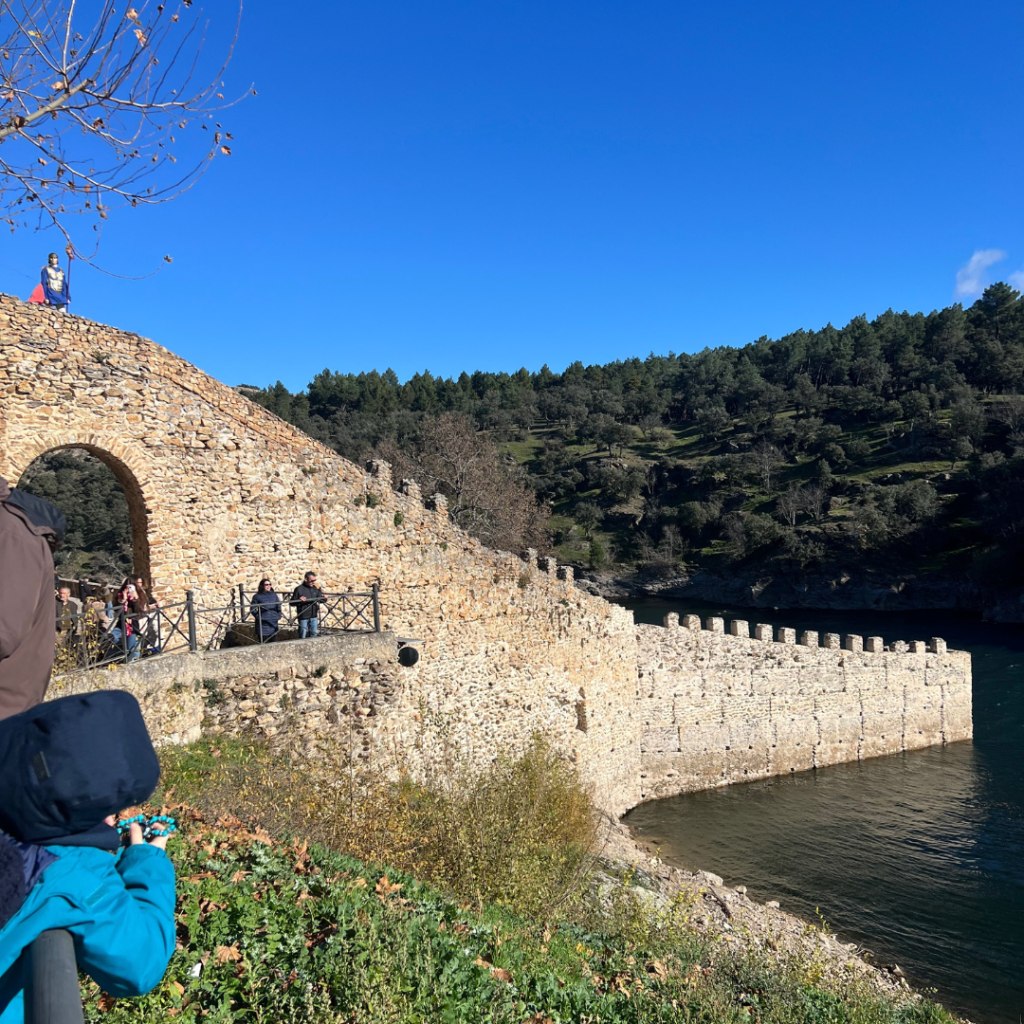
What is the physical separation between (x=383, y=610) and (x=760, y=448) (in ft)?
187

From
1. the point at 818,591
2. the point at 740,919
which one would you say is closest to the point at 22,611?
the point at 740,919

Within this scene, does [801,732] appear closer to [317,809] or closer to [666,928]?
[666,928]

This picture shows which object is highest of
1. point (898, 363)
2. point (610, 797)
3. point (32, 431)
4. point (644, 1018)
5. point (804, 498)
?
point (898, 363)

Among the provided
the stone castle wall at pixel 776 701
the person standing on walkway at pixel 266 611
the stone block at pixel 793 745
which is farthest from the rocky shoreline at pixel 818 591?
the person standing on walkway at pixel 266 611

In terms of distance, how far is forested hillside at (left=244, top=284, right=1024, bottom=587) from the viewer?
44.2m

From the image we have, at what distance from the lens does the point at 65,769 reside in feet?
6.29

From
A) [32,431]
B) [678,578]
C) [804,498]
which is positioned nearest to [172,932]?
[32,431]

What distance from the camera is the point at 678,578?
53.8 meters

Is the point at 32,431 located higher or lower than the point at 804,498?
lower

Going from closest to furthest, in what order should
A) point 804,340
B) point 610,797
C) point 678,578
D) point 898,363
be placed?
point 610,797 < point 678,578 < point 898,363 < point 804,340

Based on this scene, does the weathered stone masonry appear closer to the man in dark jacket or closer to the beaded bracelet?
the man in dark jacket

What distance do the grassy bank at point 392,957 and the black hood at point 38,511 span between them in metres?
2.71

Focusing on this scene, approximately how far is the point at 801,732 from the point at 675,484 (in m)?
43.6

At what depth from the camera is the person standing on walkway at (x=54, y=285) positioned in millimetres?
10695
